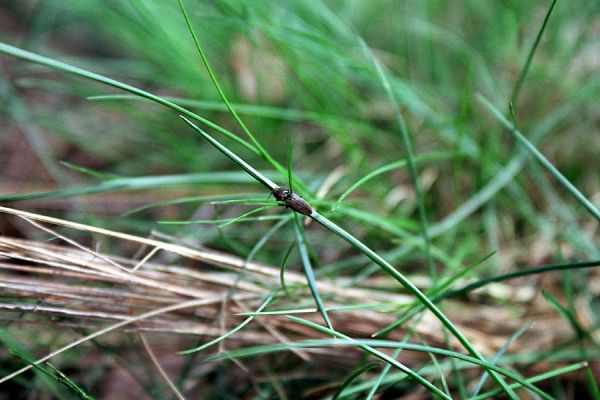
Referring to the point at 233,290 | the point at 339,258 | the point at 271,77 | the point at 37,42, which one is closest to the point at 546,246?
the point at 339,258

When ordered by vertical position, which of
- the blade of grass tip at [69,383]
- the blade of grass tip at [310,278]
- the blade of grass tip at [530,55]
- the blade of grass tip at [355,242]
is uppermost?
the blade of grass tip at [530,55]

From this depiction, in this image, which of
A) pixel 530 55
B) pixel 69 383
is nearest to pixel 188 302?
pixel 69 383

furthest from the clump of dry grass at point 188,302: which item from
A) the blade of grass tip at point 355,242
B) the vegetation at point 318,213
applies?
the blade of grass tip at point 355,242

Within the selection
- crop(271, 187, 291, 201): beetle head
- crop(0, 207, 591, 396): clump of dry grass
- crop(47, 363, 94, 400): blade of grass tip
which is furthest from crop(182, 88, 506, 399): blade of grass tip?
crop(47, 363, 94, 400): blade of grass tip

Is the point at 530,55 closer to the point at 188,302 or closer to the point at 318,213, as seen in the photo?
the point at 318,213

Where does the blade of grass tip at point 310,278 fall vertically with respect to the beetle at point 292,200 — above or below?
below

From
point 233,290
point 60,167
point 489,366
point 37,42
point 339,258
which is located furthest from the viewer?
point 37,42

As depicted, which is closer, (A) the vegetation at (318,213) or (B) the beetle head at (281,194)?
(B) the beetle head at (281,194)

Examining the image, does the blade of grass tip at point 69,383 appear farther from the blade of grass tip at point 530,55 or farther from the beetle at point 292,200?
the blade of grass tip at point 530,55

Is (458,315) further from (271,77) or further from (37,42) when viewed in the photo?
(37,42)
